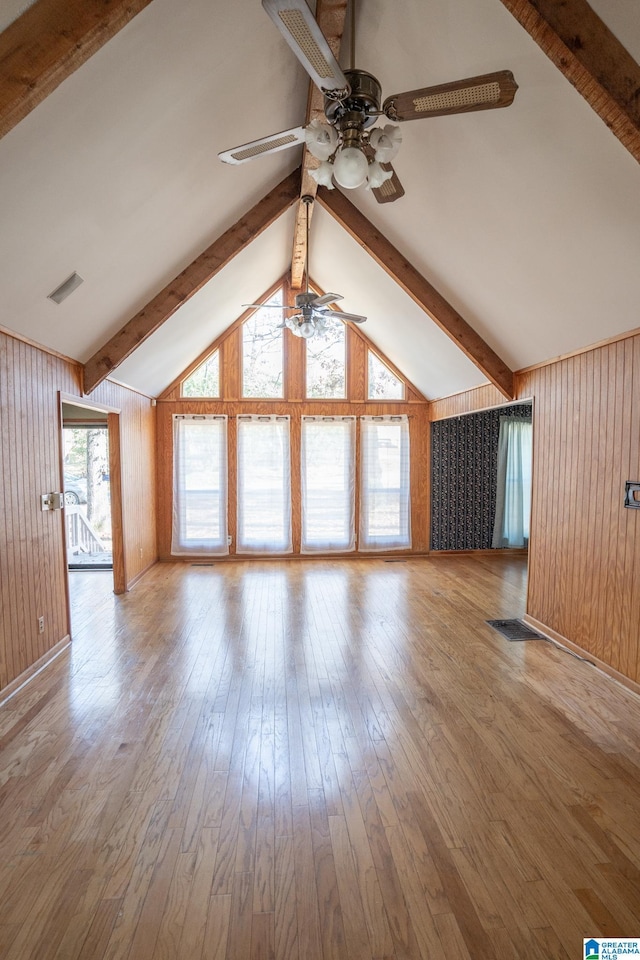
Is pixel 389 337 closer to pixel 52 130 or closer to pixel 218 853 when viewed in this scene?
pixel 52 130

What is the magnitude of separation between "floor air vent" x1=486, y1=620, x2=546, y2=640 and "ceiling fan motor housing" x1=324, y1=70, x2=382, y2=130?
394 centimetres

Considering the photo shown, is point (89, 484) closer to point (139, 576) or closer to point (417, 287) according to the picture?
point (139, 576)

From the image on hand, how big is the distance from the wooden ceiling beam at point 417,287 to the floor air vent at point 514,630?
2248 millimetres

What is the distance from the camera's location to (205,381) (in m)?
7.29

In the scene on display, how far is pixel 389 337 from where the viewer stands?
21.5 ft

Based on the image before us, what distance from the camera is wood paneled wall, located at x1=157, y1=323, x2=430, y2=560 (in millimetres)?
7242

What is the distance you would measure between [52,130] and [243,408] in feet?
16.6

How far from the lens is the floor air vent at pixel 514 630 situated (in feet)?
13.9

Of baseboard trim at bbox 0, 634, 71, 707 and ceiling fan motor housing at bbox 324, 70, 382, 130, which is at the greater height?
ceiling fan motor housing at bbox 324, 70, 382, 130

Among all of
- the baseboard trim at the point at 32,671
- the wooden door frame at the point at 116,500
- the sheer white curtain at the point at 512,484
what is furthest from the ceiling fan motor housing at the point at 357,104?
the sheer white curtain at the point at 512,484

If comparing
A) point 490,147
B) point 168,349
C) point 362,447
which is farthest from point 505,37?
point 362,447

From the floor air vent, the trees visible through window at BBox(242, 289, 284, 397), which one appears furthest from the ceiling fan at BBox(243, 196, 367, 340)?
the floor air vent

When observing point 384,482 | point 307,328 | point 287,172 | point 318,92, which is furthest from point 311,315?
point 384,482

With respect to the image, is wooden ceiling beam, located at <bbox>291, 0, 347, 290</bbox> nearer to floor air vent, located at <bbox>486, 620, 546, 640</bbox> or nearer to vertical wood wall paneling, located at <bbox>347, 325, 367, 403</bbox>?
vertical wood wall paneling, located at <bbox>347, 325, 367, 403</bbox>
